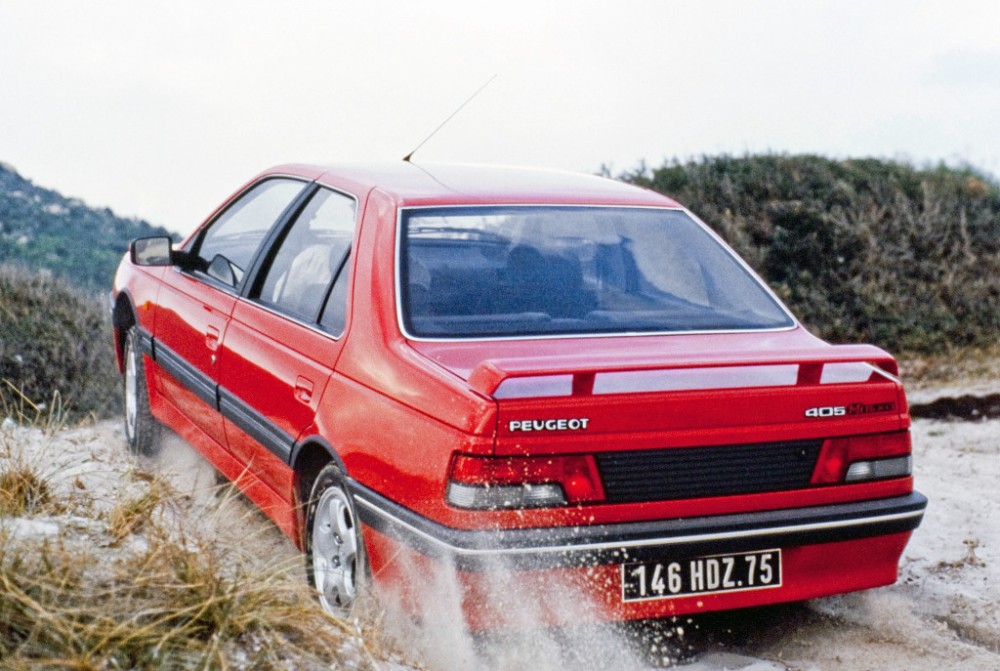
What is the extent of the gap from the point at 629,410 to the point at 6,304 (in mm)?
7795

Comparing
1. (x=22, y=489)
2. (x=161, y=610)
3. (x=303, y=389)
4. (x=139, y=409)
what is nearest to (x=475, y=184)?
(x=303, y=389)

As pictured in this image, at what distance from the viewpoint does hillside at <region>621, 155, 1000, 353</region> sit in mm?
10891

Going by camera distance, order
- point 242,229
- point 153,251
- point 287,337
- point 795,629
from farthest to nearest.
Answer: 1. point 153,251
2. point 242,229
3. point 287,337
4. point 795,629

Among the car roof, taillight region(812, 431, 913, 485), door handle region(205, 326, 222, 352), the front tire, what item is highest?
the car roof

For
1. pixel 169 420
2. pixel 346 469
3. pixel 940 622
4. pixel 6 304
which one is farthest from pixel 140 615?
pixel 6 304

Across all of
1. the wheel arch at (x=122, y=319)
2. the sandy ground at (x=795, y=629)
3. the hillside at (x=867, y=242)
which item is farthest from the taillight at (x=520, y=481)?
the hillside at (x=867, y=242)

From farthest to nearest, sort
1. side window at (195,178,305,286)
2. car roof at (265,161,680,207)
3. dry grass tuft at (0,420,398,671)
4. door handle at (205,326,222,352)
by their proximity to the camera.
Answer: side window at (195,178,305,286) → door handle at (205,326,222,352) → car roof at (265,161,680,207) → dry grass tuft at (0,420,398,671)

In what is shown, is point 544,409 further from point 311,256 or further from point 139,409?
point 139,409

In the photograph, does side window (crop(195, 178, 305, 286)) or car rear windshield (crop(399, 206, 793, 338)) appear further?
side window (crop(195, 178, 305, 286))

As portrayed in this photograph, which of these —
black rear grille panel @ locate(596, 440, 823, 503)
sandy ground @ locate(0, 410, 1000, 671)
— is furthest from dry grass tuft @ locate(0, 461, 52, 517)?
black rear grille panel @ locate(596, 440, 823, 503)

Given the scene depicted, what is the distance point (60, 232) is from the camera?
1991cm

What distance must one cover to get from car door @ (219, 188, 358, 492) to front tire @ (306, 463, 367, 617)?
0.23m

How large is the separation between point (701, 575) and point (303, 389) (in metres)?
1.56

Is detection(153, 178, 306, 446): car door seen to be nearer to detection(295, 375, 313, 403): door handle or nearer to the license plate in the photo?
detection(295, 375, 313, 403): door handle
